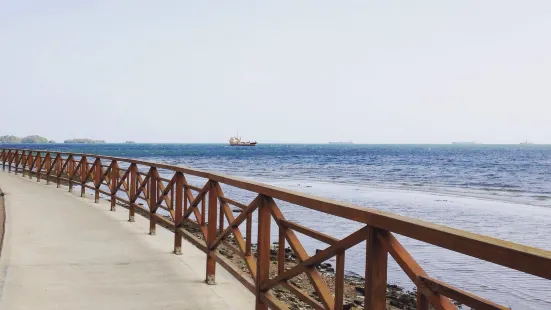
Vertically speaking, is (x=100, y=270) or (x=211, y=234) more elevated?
(x=211, y=234)

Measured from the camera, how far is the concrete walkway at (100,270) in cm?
525

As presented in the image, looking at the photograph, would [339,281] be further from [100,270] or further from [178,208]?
[178,208]

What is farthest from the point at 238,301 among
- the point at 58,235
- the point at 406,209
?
the point at 406,209

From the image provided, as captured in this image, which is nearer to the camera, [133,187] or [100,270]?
[100,270]

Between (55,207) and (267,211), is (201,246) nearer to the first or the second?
(267,211)

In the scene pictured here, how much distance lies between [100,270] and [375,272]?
14.3 ft

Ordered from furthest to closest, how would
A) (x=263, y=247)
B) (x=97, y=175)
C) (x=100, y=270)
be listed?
(x=97, y=175) < (x=100, y=270) < (x=263, y=247)

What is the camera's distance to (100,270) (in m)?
6.37

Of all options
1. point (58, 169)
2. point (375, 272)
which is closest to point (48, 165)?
point (58, 169)

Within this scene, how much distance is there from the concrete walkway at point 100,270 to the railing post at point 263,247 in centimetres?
71

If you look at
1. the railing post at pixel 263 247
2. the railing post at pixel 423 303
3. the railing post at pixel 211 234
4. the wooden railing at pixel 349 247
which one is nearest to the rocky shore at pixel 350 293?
the railing post at pixel 211 234

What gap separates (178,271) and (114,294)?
116 cm

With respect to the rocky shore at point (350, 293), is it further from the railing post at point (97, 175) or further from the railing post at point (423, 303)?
the railing post at point (97, 175)

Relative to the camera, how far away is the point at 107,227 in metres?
9.48
